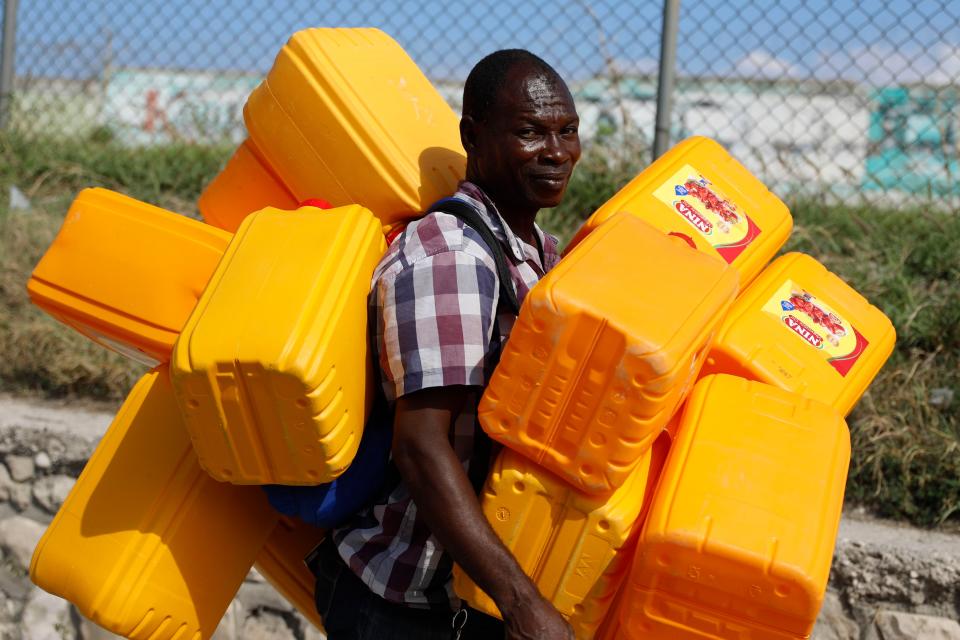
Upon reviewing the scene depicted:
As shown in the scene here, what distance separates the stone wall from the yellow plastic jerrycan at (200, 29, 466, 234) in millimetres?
1565

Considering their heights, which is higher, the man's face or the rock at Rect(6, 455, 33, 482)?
the man's face

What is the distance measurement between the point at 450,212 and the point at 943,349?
2.18 metres

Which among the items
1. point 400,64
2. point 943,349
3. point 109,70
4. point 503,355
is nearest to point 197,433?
point 503,355

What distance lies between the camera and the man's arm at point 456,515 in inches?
64.7

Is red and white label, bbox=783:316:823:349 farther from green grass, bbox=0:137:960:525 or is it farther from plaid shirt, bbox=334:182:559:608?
green grass, bbox=0:137:960:525

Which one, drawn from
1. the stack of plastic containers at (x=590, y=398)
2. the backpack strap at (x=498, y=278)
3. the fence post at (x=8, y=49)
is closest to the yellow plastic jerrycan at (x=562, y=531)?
the stack of plastic containers at (x=590, y=398)

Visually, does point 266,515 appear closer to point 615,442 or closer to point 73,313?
point 73,313

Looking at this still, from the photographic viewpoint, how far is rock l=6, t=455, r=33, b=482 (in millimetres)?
3535

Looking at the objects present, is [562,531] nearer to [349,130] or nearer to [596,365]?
[596,365]

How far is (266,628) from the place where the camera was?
10.8 feet

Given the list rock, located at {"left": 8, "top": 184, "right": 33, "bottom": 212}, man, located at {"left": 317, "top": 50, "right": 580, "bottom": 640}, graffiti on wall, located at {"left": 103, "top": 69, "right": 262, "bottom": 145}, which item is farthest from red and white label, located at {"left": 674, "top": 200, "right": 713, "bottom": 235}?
rock, located at {"left": 8, "top": 184, "right": 33, "bottom": 212}

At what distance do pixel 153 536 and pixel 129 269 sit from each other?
494 mm

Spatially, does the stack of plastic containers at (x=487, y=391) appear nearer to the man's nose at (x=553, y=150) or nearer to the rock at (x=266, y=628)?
the man's nose at (x=553, y=150)

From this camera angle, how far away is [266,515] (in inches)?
82.7
